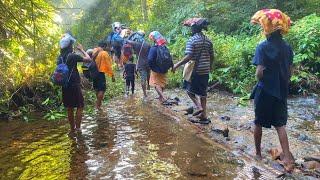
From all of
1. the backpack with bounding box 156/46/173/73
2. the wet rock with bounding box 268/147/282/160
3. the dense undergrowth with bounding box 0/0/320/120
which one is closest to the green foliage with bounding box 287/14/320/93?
the dense undergrowth with bounding box 0/0/320/120

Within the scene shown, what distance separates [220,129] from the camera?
26.8ft

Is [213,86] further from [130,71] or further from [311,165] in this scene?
[311,165]

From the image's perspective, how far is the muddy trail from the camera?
621 cm

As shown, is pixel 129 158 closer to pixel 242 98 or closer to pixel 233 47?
pixel 242 98

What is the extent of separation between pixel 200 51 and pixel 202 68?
1.15ft

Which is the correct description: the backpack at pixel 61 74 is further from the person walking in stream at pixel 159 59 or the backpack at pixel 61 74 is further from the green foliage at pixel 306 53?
the green foliage at pixel 306 53

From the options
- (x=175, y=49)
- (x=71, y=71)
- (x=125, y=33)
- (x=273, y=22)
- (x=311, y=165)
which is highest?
(x=125, y=33)

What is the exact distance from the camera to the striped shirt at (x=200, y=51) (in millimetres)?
8844

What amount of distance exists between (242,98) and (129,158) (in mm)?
5289

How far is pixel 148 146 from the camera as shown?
296 inches

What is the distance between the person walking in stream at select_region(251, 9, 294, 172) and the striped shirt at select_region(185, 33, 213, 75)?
8.75ft

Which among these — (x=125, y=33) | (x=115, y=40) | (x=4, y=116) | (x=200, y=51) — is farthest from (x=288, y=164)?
(x=115, y=40)

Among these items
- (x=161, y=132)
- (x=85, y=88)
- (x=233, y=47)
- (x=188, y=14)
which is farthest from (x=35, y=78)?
(x=188, y=14)

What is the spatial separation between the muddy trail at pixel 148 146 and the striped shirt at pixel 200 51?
119cm
